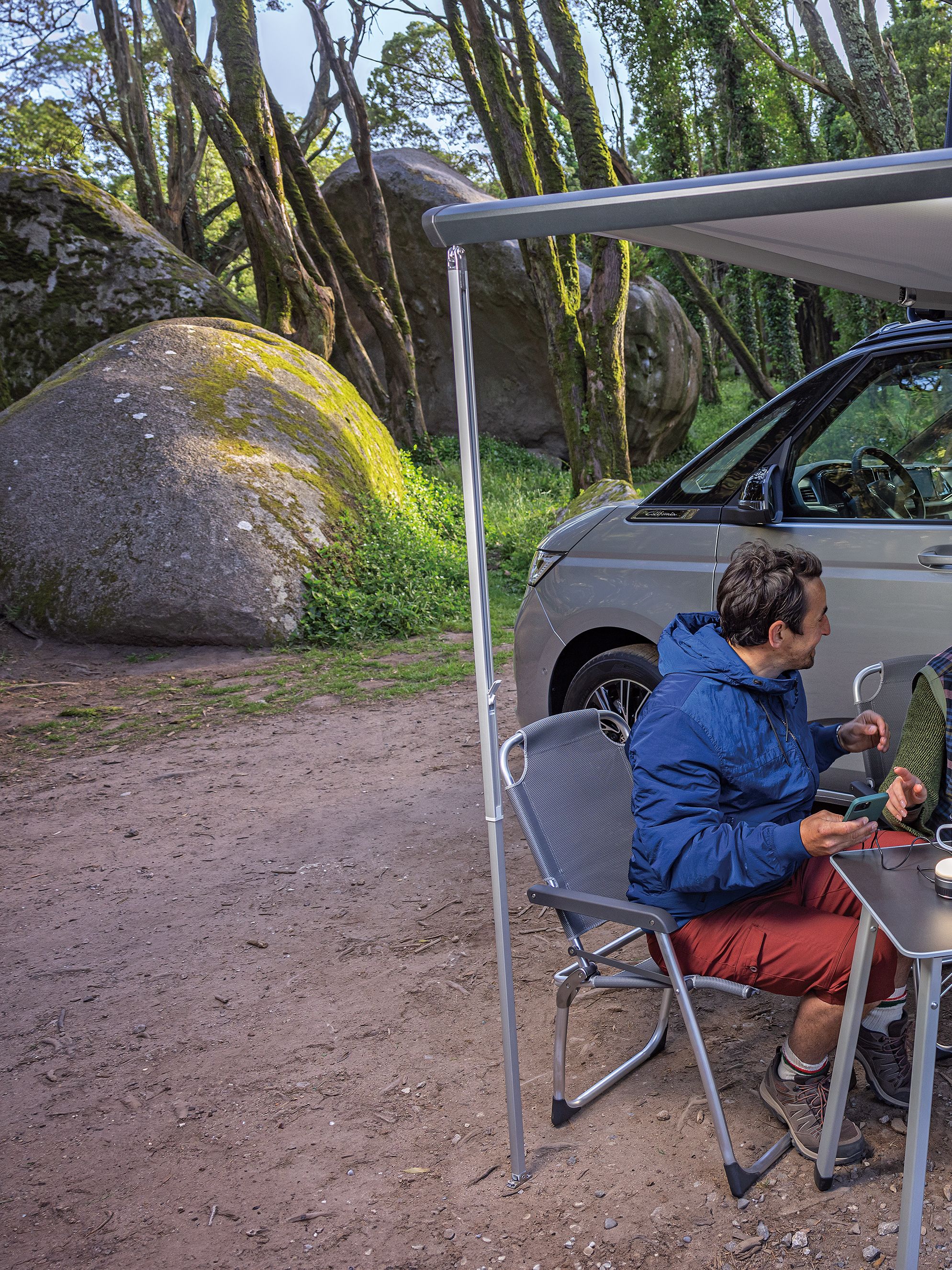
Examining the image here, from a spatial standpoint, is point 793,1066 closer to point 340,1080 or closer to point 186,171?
point 340,1080

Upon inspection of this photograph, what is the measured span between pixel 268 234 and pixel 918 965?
39.7ft

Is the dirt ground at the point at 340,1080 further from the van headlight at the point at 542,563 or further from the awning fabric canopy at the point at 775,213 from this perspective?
the awning fabric canopy at the point at 775,213

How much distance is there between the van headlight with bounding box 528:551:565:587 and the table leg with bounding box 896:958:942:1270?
10.3 feet

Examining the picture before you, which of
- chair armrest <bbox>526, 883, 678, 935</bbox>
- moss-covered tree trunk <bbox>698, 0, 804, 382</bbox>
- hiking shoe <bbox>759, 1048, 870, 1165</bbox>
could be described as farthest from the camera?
moss-covered tree trunk <bbox>698, 0, 804, 382</bbox>

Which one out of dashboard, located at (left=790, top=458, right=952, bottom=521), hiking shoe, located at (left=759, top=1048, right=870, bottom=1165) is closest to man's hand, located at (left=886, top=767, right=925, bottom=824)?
hiking shoe, located at (left=759, top=1048, right=870, bottom=1165)

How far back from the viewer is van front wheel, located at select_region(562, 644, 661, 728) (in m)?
4.56

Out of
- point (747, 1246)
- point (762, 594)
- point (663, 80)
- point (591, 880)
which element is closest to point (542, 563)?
point (591, 880)

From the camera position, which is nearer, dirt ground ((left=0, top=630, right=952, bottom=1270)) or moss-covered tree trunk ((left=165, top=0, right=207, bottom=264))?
dirt ground ((left=0, top=630, right=952, bottom=1270))

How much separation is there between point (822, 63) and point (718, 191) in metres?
12.2

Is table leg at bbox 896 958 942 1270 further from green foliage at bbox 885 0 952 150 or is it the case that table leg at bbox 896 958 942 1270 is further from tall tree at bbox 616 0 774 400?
green foliage at bbox 885 0 952 150

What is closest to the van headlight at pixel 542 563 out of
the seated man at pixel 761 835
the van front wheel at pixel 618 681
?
the van front wheel at pixel 618 681

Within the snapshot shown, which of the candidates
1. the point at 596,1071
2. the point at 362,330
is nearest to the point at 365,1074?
the point at 596,1071

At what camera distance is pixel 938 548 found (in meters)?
3.59

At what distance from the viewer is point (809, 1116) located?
8.63 ft
